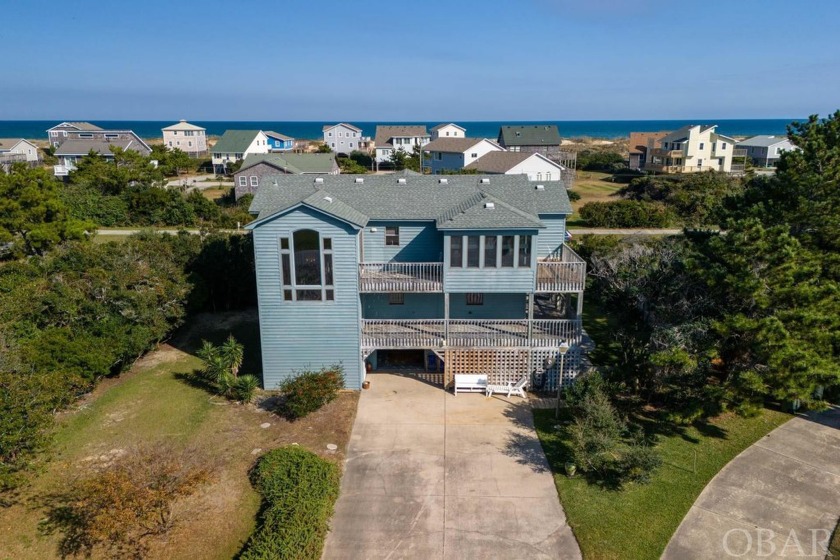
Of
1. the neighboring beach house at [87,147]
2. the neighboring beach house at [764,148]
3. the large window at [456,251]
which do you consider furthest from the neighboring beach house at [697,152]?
the neighboring beach house at [87,147]

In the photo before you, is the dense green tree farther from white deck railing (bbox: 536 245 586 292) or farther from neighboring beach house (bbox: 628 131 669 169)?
neighboring beach house (bbox: 628 131 669 169)

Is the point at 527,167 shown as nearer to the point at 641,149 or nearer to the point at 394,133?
the point at 641,149

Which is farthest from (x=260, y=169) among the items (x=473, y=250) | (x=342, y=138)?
(x=342, y=138)

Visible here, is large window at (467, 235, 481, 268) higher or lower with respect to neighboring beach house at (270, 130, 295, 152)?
lower

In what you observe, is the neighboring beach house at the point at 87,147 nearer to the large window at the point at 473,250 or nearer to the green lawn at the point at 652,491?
the large window at the point at 473,250

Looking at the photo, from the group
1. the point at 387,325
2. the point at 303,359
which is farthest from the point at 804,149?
the point at 303,359

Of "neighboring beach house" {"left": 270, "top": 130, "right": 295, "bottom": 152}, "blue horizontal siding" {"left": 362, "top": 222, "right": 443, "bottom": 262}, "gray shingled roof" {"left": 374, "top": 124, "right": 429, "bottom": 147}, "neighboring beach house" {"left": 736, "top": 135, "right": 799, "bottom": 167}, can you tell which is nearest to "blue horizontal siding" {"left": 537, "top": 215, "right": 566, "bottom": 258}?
"blue horizontal siding" {"left": 362, "top": 222, "right": 443, "bottom": 262}
